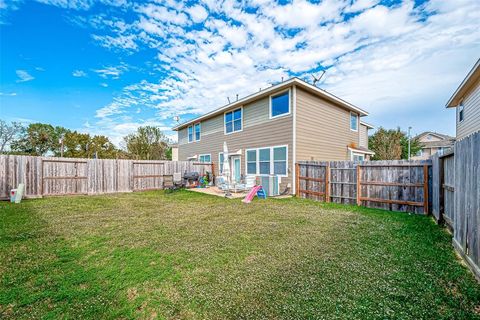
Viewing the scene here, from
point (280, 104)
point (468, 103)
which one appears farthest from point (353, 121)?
point (280, 104)

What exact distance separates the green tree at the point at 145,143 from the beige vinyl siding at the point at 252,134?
15.2 metres

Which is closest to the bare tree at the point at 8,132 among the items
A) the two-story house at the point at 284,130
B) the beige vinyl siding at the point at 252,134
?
the beige vinyl siding at the point at 252,134

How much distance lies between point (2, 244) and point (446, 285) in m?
6.69

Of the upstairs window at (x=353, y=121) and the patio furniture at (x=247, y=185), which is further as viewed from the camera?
the upstairs window at (x=353, y=121)

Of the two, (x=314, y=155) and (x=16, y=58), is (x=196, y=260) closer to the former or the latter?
(x=314, y=155)

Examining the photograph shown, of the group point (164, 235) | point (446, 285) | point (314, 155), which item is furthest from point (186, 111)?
point (446, 285)

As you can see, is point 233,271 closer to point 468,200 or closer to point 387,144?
point 468,200

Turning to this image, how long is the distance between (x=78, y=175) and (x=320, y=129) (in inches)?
496

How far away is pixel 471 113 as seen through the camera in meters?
9.05

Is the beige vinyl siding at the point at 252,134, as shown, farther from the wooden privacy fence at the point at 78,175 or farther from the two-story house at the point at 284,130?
the wooden privacy fence at the point at 78,175

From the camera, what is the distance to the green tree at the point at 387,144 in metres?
21.2

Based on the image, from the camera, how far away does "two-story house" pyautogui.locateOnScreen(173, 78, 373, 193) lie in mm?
9750

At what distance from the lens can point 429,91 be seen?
12320mm

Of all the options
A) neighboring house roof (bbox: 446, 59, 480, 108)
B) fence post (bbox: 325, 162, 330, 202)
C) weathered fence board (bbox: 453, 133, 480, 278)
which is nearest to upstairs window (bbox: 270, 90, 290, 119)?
fence post (bbox: 325, 162, 330, 202)
